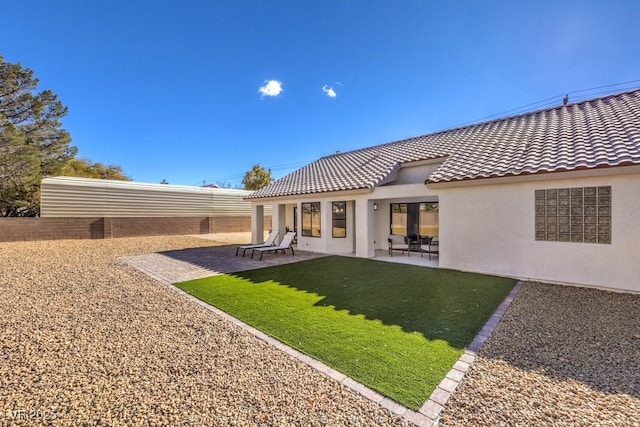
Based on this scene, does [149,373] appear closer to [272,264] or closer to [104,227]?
[272,264]

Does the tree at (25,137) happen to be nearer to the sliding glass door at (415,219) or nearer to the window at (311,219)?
the window at (311,219)

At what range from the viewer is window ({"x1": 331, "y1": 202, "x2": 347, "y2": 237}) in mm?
13641

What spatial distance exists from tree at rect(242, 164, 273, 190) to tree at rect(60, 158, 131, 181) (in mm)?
18753

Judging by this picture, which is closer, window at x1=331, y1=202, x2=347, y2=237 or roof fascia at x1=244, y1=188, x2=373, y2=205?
roof fascia at x1=244, y1=188, x2=373, y2=205

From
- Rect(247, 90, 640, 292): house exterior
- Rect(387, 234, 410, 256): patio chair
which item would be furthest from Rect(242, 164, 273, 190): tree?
Rect(387, 234, 410, 256): patio chair

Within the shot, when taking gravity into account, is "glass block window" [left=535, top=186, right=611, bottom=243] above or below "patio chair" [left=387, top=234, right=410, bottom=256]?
above

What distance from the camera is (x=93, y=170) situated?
35438mm

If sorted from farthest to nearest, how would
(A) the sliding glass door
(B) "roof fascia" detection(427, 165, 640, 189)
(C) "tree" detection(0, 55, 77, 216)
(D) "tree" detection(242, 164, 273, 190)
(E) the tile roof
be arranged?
(D) "tree" detection(242, 164, 273, 190), (C) "tree" detection(0, 55, 77, 216), (A) the sliding glass door, (E) the tile roof, (B) "roof fascia" detection(427, 165, 640, 189)

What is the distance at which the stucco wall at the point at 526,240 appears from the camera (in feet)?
22.7

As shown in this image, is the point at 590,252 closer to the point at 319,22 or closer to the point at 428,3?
the point at 428,3

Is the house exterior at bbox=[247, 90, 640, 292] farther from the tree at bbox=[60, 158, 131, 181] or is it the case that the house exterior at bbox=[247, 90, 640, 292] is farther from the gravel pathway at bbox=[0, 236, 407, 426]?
the tree at bbox=[60, 158, 131, 181]

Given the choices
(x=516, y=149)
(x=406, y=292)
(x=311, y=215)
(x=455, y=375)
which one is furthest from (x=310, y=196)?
(x=455, y=375)

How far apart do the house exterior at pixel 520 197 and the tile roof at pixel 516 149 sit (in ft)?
0.14

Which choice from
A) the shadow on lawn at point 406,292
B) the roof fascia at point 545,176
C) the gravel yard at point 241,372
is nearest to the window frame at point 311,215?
the shadow on lawn at point 406,292
